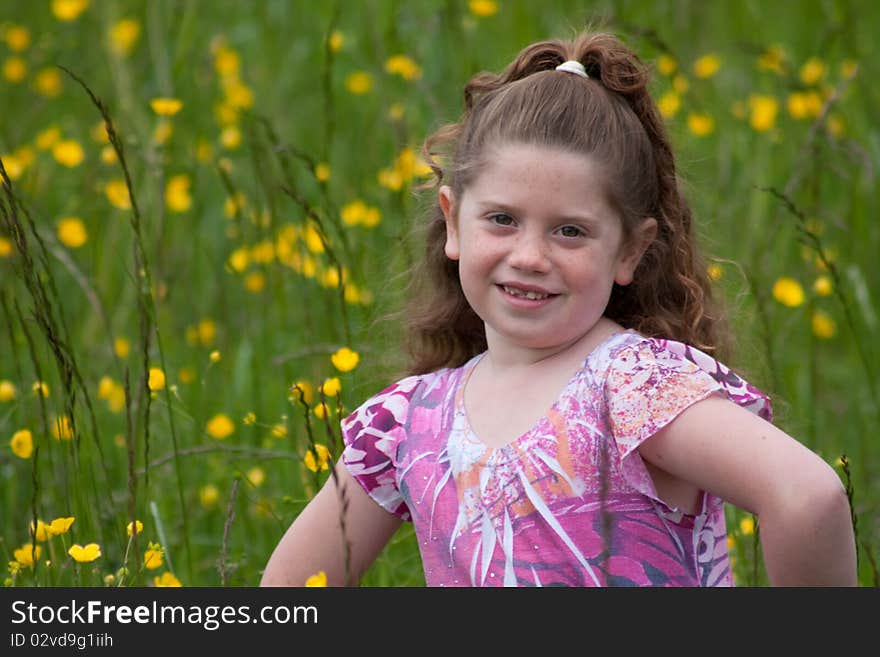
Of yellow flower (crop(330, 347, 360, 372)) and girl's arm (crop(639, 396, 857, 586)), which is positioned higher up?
yellow flower (crop(330, 347, 360, 372))

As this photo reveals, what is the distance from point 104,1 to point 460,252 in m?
2.96

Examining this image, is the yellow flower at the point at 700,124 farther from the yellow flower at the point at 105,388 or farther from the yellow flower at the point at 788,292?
the yellow flower at the point at 105,388

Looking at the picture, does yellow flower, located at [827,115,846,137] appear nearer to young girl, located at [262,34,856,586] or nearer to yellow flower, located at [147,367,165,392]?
young girl, located at [262,34,856,586]

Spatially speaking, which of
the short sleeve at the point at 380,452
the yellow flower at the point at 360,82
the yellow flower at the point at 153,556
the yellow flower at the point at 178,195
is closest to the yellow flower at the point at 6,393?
the yellow flower at the point at 178,195

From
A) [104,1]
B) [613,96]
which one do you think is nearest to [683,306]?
[613,96]

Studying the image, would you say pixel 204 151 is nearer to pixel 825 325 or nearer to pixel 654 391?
pixel 825 325

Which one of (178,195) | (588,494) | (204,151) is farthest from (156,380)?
(204,151)

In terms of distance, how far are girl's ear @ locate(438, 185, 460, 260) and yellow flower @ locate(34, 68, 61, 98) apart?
2988mm

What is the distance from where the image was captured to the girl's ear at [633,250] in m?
1.95

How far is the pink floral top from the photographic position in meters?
1.79

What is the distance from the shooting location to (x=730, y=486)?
1685mm

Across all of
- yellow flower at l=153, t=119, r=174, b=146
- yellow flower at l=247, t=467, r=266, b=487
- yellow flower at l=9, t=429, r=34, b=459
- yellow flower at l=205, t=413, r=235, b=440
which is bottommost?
yellow flower at l=9, t=429, r=34, b=459

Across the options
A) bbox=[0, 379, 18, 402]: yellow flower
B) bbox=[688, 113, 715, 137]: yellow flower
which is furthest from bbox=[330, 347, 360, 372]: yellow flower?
bbox=[688, 113, 715, 137]: yellow flower

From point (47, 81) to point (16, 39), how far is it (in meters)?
0.19
